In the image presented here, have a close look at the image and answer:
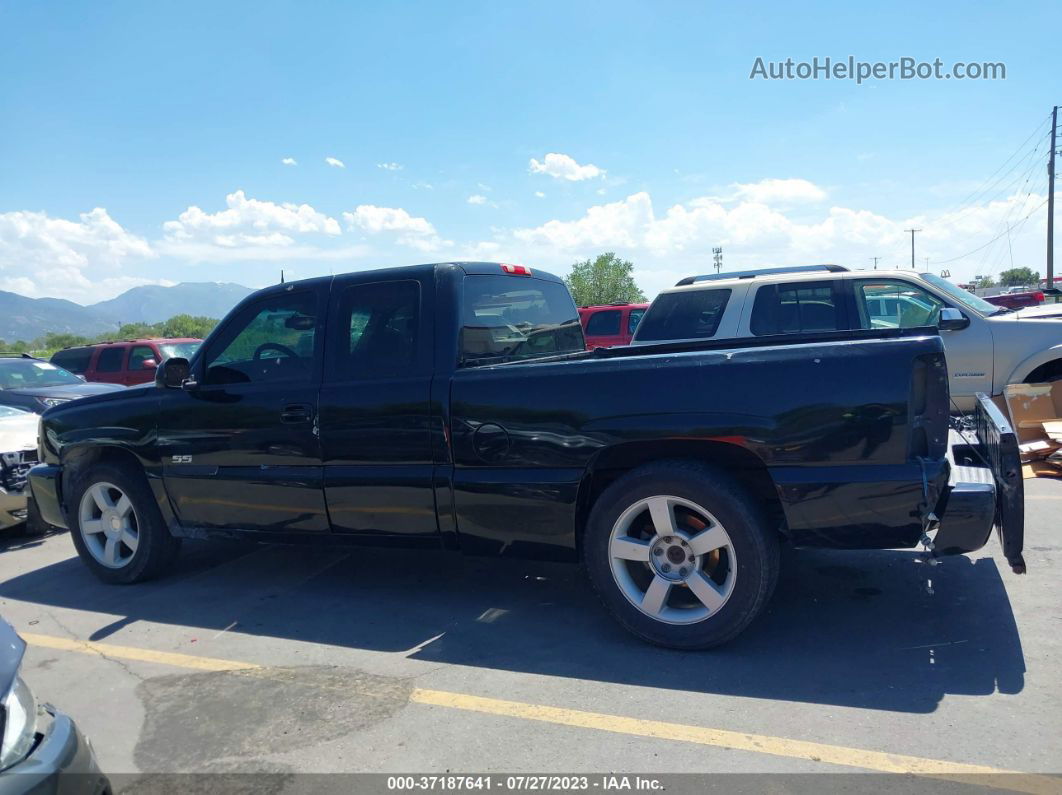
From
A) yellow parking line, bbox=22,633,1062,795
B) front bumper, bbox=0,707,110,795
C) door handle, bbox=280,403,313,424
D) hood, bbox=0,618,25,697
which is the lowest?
yellow parking line, bbox=22,633,1062,795

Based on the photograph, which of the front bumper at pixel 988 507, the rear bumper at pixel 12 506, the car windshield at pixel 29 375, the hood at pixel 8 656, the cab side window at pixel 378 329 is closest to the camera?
the hood at pixel 8 656

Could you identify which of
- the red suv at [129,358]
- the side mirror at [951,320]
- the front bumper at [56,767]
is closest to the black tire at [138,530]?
the front bumper at [56,767]

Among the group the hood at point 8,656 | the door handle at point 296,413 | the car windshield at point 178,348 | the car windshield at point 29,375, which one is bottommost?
the hood at point 8,656

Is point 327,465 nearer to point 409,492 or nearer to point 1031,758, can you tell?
point 409,492

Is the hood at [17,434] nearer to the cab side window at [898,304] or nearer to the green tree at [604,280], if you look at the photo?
the cab side window at [898,304]

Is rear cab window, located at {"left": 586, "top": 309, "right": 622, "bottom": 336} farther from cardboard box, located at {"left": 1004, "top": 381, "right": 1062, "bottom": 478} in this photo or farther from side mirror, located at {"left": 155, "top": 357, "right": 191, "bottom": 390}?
side mirror, located at {"left": 155, "top": 357, "right": 191, "bottom": 390}

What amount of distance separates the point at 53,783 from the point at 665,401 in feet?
8.87

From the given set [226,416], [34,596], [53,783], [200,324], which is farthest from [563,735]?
[200,324]

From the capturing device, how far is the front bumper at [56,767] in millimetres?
2083

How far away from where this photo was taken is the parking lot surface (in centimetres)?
308

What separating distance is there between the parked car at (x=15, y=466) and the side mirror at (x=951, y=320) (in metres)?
8.39

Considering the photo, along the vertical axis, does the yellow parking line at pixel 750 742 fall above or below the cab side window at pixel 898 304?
below

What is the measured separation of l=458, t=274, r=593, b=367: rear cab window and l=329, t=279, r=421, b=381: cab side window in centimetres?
31

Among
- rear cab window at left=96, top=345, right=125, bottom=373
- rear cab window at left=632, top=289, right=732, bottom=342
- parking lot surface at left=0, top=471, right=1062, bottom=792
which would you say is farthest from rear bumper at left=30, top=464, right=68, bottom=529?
rear cab window at left=96, top=345, right=125, bottom=373
